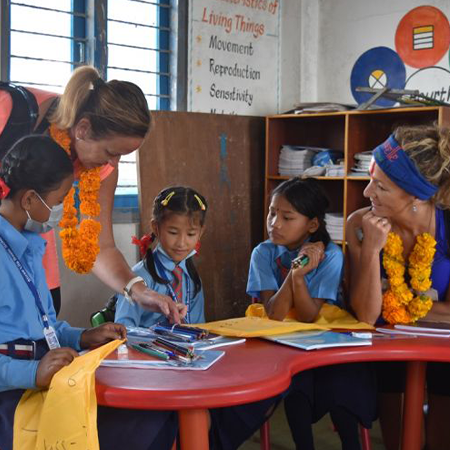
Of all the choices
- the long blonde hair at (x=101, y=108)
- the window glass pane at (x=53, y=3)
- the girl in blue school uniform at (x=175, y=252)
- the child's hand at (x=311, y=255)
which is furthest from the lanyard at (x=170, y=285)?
the window glass pane at (x=53, y=3)

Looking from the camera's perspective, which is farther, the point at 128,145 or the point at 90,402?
the point at 128,145

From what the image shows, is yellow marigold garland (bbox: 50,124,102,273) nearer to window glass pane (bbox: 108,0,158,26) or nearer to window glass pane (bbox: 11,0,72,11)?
window glass pane (bbox: 11,0,72,11)

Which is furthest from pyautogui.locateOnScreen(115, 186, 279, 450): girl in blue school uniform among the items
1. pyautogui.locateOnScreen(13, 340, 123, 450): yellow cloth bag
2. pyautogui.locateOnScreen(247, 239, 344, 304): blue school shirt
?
pyautogui.locateOnScreen(13, 340, 123, 450): yellow cloth bag

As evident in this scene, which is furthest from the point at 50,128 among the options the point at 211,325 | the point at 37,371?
the point at 37,371

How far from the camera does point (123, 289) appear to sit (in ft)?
8.25

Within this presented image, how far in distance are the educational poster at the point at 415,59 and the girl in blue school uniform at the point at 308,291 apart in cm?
220

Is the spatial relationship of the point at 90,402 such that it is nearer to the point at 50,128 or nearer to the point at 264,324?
the point at 264,324

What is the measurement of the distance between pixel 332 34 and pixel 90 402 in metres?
4.33

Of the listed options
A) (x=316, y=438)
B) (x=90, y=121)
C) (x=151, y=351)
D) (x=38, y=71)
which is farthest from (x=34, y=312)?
(x=38, y=71)

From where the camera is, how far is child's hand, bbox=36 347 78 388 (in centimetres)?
168

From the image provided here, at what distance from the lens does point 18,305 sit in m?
1.81

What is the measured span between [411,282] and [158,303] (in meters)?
0.86

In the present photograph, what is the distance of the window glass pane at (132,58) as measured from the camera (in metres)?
4.57

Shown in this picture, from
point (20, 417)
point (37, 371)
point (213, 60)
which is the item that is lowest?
point (20, 417)
